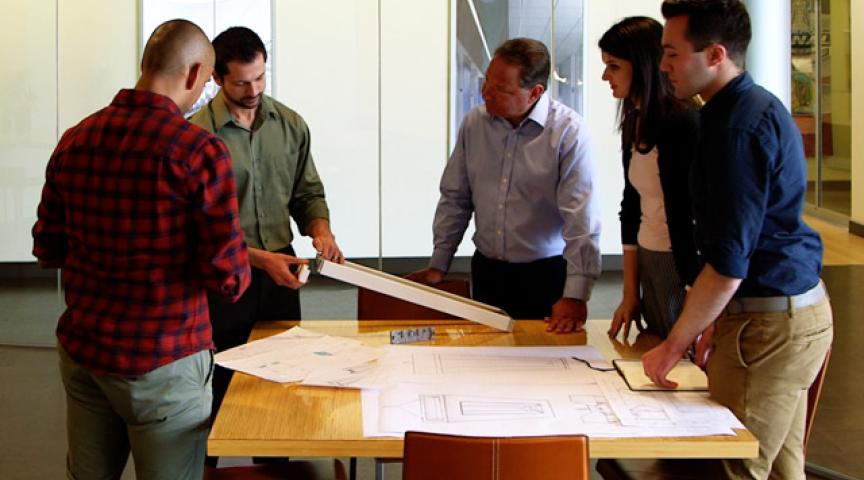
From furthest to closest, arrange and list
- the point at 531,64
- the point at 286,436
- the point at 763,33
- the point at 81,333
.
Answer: the point at 763,33
the point at 531,64
the point at 81,333
the point at 286,436

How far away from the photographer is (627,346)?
117 inches

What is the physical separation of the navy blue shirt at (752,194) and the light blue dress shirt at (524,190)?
102 centimetres

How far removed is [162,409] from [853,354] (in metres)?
4.75

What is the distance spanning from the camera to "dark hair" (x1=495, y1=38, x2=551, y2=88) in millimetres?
3471

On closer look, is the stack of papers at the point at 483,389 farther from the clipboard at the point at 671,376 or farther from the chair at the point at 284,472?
the chair at the point at 284,472

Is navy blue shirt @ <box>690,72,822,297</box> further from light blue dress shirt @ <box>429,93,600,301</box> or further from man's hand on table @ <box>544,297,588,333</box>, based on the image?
light blue dress shirt @ <box>429,93,600,301</box>

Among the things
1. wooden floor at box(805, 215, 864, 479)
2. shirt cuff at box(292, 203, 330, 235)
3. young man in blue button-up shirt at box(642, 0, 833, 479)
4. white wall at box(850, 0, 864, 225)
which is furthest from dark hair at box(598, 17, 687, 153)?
white wall at box(850, 0, 864, 225)

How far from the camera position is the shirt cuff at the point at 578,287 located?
10.8 ft

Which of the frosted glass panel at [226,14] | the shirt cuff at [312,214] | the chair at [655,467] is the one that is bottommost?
the chair at [655,467]

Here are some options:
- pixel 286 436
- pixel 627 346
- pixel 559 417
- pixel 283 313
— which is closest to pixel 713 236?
pixel 559 417

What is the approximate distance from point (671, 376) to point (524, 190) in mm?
1162

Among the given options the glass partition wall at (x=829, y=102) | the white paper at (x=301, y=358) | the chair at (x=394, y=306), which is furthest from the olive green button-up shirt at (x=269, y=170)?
the glass partition wall at (x=829, y=102)

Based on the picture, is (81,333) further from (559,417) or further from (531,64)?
(531,64)

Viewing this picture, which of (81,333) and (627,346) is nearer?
(81,333)
